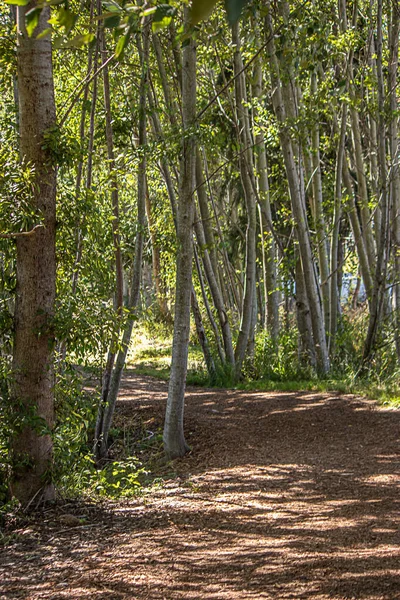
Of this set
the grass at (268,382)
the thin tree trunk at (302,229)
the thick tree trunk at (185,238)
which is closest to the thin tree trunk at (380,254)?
the grass at (268,382)

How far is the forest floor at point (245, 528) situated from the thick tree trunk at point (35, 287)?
441mm

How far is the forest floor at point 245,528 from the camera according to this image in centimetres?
396

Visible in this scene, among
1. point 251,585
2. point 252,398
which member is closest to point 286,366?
point 252,398

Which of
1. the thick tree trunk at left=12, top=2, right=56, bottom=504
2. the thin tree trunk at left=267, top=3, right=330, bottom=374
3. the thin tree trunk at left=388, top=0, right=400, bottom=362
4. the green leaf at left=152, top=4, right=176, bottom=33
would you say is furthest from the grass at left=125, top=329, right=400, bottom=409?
the green leaf at left=152, top=4, right=176, bottom=33

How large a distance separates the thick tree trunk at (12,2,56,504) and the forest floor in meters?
0.44

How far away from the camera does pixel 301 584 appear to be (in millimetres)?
3824

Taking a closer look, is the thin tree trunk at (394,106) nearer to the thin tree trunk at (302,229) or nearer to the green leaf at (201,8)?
the thin tree trunk at (302,229)

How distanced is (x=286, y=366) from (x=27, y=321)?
6826 millimetres

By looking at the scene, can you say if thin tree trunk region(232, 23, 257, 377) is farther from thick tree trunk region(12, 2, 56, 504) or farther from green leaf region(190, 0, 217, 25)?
green leaf region(190, 0, 217, 25)

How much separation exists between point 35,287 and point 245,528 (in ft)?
7.97

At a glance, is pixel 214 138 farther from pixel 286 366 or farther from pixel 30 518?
pixel 286 366

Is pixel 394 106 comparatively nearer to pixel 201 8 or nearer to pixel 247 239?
pixel 247 239

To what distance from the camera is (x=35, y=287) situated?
223 inches

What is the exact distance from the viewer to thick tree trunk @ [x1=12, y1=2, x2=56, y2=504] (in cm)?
559
